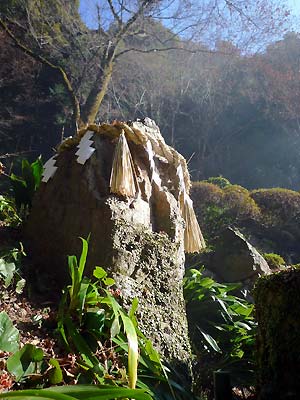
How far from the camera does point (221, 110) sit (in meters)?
15.2

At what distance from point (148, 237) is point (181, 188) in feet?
2.03

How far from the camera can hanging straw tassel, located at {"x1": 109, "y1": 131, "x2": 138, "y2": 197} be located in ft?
8.13

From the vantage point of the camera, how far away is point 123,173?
2506 millimetres

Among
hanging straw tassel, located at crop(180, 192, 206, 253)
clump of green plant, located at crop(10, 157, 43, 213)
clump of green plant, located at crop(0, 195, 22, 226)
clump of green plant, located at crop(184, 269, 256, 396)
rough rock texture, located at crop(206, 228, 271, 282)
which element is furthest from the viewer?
rough rock texture, located at crop(206, 228, 271, 282)

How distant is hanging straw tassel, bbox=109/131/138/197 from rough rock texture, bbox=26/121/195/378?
0.06 metres

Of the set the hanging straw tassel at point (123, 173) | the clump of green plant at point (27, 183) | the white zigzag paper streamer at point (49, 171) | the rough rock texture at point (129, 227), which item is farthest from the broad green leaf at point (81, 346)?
the clump of green plant at point (27, 183)

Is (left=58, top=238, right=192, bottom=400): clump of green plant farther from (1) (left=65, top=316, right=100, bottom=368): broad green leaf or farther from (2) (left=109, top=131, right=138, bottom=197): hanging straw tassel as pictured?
(2) (left=109, top=131, right=138, bottom=197): hanging straw tassel

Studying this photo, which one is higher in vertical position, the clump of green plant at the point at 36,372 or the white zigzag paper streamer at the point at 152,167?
the white zigzag paper streamer at the point at 152,167

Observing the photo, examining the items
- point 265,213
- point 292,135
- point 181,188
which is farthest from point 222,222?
point 292,135

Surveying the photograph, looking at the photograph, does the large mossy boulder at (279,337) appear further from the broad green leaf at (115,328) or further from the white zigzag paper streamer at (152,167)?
the white zigzag paper streamer at (152,167)

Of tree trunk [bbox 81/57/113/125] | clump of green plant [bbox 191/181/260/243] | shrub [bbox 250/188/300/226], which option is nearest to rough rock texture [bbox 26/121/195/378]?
clump of green plant [bbox 191/181/260/243]

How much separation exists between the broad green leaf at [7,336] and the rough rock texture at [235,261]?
3606 mm

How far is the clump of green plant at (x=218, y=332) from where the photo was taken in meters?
2.60

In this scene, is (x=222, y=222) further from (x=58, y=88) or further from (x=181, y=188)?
(x=58, y=88)
